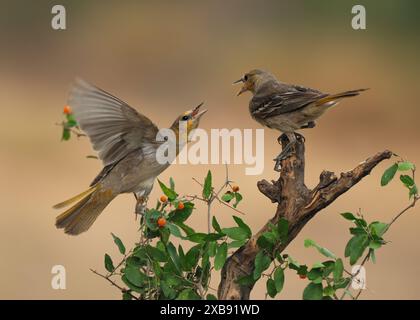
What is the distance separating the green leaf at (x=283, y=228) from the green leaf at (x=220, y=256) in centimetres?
23

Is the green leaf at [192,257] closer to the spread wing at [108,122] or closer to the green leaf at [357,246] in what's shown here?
the green leaf at [357,246]

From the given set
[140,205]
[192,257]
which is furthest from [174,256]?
[140,205]

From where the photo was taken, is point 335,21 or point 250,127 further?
point 335,21

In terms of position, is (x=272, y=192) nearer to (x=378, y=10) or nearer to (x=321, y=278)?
(x=321, y=278)

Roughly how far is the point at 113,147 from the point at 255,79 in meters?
1.59

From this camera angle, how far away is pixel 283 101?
5211mm

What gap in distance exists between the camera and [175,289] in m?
3.75

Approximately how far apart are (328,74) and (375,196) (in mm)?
3475

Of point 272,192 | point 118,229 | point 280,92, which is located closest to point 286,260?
point 272,192

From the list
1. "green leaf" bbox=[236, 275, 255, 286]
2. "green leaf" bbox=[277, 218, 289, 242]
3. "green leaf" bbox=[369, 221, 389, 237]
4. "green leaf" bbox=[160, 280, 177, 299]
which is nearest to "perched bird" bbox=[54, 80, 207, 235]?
"green leaf" bbox=[160, 280, 177, 299]

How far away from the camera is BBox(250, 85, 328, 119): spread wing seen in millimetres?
5092

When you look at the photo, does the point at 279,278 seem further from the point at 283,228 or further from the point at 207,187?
the point at 207,187

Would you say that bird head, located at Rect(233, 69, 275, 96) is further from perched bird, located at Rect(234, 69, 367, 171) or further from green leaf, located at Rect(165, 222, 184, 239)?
green leaf, located at Rect(165, 222, 184, 239)

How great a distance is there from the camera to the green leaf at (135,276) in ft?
12.2
